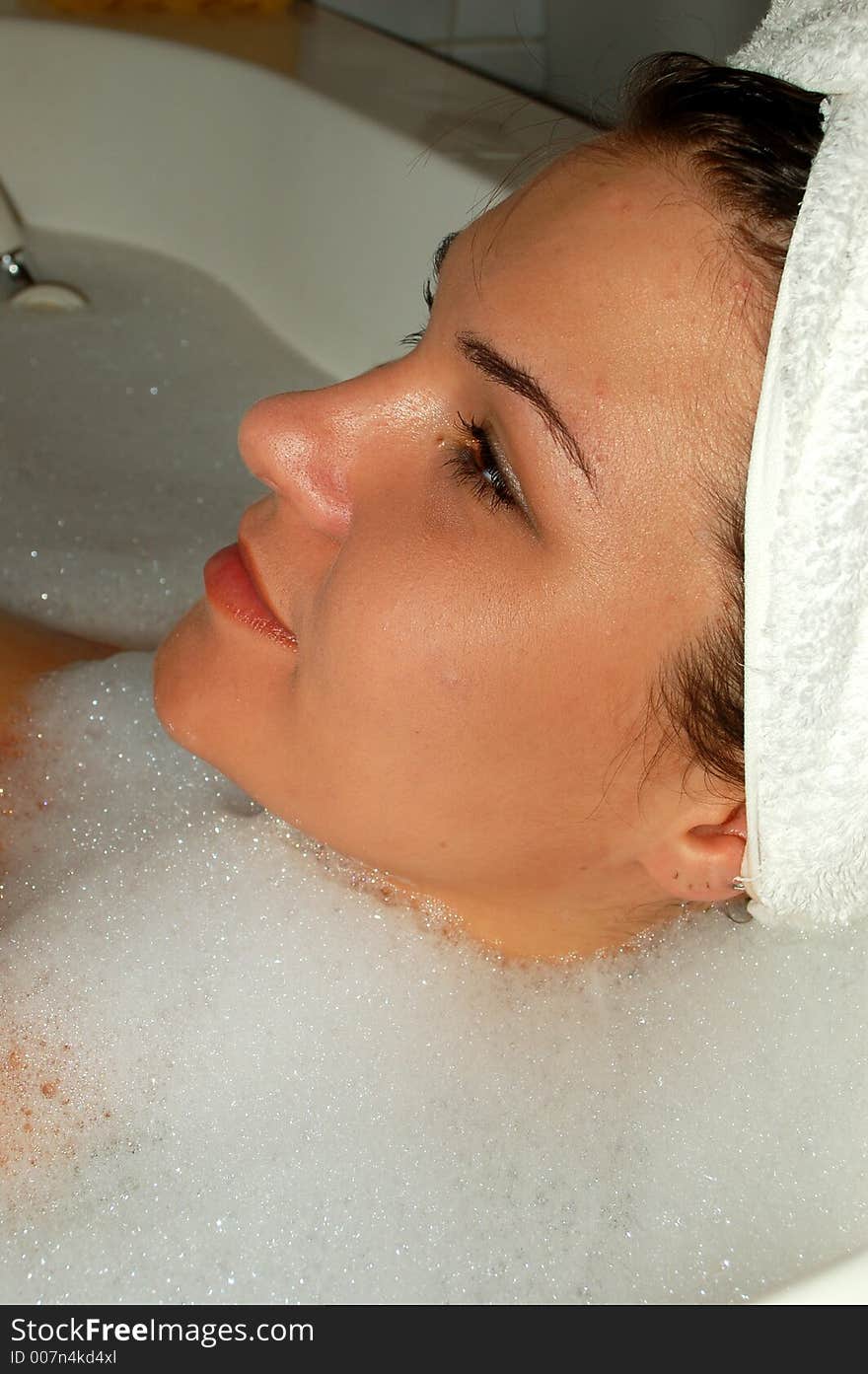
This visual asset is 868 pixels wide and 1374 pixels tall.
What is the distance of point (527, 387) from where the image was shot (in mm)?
611

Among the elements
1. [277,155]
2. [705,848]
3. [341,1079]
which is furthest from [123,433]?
[705,848]

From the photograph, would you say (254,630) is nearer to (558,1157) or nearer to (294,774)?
(294,774)

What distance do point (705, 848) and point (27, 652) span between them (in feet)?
1.84

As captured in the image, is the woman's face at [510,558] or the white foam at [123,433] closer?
the woman's face at [510,558]

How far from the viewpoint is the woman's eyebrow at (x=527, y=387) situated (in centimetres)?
60

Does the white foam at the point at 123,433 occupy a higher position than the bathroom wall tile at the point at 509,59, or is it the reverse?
the bathroom wall tile at the point at 509,59

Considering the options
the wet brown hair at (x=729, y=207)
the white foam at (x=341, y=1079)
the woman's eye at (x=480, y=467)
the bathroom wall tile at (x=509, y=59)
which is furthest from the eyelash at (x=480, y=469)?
the bathroom wall tile at (x=509, y=59)

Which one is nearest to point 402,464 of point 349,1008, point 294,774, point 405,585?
point 405,585

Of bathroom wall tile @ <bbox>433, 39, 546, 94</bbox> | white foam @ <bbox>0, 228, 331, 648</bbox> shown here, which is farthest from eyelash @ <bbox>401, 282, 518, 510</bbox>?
bathroom wall tile @ <bbox>433, 39, 546, 94</bbox>

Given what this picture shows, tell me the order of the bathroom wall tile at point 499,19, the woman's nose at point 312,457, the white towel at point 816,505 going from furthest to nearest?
the bathroom wall tile at point 499,19 < the woman's nose at point 312,457 < the white towel at point 816,505

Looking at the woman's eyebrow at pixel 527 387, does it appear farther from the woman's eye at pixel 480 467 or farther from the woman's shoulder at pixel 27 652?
the woman's shoulder at pixel 27 652

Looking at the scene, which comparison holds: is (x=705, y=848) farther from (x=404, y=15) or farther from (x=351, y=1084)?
(x=404, y=15)

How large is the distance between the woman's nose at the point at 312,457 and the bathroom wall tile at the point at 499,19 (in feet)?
3.08

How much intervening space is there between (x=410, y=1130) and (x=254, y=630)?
0.34 meters
